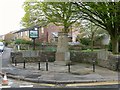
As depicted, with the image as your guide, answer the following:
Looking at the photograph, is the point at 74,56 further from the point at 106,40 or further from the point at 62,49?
the point at 106,40

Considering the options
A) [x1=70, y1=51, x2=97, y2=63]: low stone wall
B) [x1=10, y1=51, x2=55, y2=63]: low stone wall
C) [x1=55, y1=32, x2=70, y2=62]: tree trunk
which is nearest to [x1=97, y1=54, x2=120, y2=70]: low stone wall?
[x1=70, y1=51, x2=97, y2=63]: low stone wall

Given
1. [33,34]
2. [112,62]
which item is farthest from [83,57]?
[112,62]

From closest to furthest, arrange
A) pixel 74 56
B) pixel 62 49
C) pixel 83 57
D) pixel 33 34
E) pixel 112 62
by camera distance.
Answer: pixel 112 62 < pixel 62 49 < pixel 83 57 < pixel 74 56 < pixel 33 34

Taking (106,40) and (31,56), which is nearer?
(31,56)

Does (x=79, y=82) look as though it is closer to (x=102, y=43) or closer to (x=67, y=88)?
(x=67, y=88)

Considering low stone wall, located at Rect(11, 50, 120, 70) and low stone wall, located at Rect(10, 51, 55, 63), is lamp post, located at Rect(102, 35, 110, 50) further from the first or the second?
low stone wall, located at Rect(10, 51, 55, 63)

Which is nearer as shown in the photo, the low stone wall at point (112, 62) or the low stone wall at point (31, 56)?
the low stone wall at point (112, 62)

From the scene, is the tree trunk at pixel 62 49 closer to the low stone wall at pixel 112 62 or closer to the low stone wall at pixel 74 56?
the low stone wall at pixel 74 56

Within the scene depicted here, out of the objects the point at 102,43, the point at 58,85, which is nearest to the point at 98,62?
the point at 58,85

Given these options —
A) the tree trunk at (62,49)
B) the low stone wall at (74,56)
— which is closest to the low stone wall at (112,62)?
the low stone wall at (74,56)

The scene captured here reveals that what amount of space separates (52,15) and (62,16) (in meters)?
0.89

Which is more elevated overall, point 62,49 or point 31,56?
point 62,49

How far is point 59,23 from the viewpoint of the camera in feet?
78.7

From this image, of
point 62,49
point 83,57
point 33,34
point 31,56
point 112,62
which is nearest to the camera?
point 112,62
